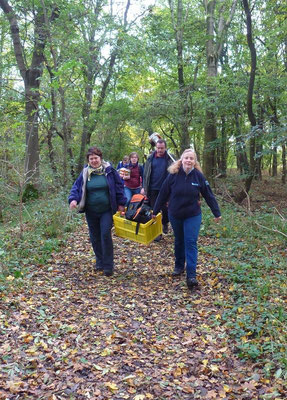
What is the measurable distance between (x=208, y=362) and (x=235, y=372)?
296mm

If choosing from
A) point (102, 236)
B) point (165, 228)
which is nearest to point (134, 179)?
point (165, 228)

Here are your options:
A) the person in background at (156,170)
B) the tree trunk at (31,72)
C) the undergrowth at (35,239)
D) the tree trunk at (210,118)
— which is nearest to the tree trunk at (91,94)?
the tree trunk at (31,72)

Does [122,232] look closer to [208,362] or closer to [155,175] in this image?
[155,175]

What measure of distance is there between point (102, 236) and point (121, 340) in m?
2.09

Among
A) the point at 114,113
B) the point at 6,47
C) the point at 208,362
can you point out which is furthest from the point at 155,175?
the point at 6,47

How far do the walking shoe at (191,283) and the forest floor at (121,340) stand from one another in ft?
0.46

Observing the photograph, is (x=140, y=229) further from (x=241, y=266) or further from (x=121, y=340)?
(x=121, y=340)

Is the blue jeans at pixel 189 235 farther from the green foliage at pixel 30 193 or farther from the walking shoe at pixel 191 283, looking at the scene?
the green foliage at pixel 30 193

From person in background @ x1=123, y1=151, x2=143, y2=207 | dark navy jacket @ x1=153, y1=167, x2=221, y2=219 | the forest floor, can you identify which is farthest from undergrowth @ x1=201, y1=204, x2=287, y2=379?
person in background @ x1=123, y1=151, x2=143, y2=207

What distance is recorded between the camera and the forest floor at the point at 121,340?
3223 mm

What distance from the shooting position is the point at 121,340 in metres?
4.07

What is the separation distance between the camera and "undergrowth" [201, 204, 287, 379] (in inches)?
148

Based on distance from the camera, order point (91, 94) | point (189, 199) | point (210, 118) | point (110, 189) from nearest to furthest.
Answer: point (189, 199), point (110, 189), point (210, 118), point (91, 94)

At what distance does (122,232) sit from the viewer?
20.4 ft
